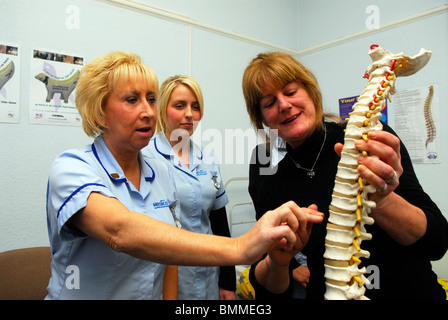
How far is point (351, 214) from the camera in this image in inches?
27.5

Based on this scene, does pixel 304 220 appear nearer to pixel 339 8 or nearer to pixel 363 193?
pixel 363 193

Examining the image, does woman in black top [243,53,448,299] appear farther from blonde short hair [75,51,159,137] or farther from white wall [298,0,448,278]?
white wall [298,0,448,278]

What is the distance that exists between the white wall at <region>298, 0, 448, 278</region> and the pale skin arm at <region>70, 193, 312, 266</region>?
1.34 metres

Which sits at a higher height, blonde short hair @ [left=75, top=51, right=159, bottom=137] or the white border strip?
the white border strip

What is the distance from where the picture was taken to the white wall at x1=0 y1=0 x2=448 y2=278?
169 centimetres

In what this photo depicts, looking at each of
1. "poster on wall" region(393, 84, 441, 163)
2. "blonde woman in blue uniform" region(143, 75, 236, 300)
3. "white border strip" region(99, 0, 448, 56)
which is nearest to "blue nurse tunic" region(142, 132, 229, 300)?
"blonde woman in blue uniform" region(143, 75, 236, 300)

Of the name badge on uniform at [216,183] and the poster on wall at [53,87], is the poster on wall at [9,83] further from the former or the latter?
the name badge on uniform at [216,183]

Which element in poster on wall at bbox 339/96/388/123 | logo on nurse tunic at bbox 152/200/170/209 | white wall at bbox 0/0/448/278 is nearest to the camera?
logo on nurse tunic at bbox 152/200/170/209

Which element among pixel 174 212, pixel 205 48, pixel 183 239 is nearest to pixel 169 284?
pixel 174 212

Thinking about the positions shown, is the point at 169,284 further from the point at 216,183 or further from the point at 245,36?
the point at 245,36

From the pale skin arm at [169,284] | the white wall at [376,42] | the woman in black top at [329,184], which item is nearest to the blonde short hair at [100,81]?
the woman in black top at [329,184]

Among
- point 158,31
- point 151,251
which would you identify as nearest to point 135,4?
point 158,31

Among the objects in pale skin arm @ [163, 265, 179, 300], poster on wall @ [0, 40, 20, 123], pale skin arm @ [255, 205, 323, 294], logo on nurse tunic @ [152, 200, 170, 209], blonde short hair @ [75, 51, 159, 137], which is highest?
poster on wall @ [0, 40, 20, 123]
